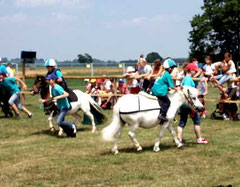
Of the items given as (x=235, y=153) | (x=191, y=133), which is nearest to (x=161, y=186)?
(x=235, y=153)

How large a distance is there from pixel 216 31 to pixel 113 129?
49.9 meters

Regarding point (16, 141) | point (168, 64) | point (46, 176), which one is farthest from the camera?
point (16, 141)

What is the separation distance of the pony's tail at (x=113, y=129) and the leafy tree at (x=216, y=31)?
4761 cm

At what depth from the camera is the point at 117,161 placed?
30.6ft

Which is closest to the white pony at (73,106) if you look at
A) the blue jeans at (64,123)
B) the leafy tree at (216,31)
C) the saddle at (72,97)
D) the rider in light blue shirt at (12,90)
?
the saddle at (72,97)

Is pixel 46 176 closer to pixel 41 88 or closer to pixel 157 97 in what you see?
pixel 157 97

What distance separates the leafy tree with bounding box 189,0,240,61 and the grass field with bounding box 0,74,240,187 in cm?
4453

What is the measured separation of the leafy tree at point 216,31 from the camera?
5619 cm

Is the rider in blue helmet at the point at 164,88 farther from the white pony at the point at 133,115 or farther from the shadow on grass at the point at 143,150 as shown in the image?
the shadow on grass at the point at 143,150

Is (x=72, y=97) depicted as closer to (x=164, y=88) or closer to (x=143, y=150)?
(x=143, y=150)

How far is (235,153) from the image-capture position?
9.87 meters

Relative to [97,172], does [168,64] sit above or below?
above

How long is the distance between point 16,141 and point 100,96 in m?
7.40

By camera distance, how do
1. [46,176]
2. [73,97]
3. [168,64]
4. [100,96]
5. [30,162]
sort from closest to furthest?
1. [46,176]
2. [30,162]
3. [168,64]
4. [73,97]
5. [100,96]
